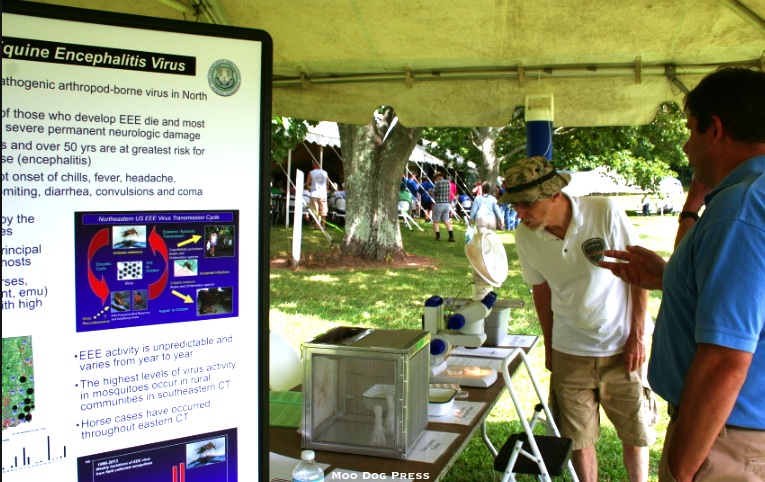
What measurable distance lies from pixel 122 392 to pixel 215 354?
17 centimetres

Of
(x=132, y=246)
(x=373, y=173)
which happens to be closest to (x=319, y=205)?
(x=373, y=173)

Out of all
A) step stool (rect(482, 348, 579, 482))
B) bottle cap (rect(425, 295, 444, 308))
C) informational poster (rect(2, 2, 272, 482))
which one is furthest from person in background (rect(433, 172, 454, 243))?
Answer: informational poster (rect(2, 2, 272, 482))

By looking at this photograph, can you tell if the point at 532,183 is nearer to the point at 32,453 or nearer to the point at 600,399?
the point at 600,399

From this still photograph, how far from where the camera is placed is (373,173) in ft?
36.7

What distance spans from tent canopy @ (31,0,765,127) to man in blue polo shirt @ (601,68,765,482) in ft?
5.61

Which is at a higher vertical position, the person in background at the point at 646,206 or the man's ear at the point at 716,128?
the person in background at the point at 646,206

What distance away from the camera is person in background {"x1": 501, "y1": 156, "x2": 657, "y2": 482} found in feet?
9.42

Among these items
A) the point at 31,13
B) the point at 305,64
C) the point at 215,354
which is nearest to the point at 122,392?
the point at 215,354

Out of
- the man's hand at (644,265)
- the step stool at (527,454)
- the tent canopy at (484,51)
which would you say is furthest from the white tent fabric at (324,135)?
the man's hand at (644,265)

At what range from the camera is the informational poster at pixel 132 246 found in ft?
3.38

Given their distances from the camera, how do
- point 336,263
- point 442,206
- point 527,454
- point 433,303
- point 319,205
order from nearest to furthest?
point 527,454, point 433,303, point 336,263, point 442,206, point 319,205

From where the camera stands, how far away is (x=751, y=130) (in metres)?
1.52

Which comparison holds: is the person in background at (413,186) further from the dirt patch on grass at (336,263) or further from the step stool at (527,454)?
the step stool at (527,454)

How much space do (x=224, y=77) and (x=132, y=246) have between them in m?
0.35
